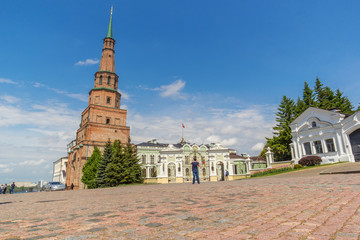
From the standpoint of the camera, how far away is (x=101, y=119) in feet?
133

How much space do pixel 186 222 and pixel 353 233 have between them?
6.94ft

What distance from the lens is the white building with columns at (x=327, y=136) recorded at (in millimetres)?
26203

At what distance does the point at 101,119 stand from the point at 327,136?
122 feet

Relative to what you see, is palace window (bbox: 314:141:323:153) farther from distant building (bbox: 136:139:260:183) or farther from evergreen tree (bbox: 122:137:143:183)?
evergreen tree (bbox: 122:137:143:183)

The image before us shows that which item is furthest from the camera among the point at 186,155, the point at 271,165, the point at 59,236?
the point at 186,155

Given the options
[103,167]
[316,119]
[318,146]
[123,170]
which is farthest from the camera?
[103,167]

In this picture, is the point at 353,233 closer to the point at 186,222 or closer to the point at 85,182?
the point at 186,222

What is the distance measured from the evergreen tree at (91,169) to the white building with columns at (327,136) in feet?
101

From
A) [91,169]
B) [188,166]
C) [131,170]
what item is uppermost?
[91,169]

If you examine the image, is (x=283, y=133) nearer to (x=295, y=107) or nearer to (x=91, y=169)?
(x=295, y=107)

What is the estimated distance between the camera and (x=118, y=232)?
291 centimetres

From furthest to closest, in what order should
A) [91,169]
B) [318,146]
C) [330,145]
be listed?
[91,169] → [318,146] → [330,145]

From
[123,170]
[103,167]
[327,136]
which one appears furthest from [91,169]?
[327,136]

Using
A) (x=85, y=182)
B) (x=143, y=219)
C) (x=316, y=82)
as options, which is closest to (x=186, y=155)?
(x=85, y=182)
